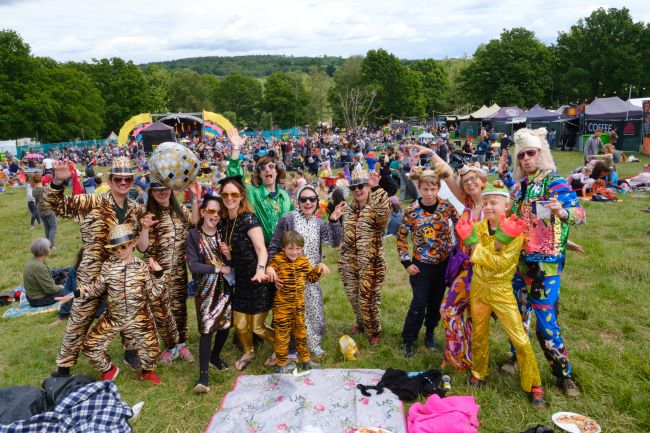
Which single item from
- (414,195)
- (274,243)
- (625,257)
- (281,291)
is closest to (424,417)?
(281,291)

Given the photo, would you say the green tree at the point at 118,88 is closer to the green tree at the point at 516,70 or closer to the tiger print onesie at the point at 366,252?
the green tree at the point at 516,70

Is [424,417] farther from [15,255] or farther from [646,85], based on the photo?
[646,85]

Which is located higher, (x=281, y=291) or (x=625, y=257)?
(x=281, y=291)

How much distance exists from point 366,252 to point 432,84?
76828 millimetres

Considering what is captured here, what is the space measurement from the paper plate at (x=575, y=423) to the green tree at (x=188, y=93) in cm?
8477

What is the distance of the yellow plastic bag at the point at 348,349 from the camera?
194 inches

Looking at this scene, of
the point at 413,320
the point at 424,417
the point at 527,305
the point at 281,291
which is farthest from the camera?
the point at 413,320

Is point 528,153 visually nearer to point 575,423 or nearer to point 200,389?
point 575,423

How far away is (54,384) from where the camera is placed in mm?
4094

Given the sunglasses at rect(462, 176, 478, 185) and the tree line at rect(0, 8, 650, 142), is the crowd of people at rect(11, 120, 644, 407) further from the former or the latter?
the tree line at rect(0, 8, 650, 142)

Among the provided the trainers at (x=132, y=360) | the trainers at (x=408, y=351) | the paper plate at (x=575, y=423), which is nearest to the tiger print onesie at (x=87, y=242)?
the trainers at (x=132, y=360)

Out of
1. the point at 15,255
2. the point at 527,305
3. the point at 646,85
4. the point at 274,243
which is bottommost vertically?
the point at 15,255

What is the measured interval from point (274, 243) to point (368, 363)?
5.32 ft

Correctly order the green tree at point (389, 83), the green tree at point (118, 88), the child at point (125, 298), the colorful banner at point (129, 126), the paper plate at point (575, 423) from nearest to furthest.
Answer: the paper plate at point (575, 423) → the child at point (125, 298) → the colorful banner at point (129, 126) → the green tree at point (118, 88) → the green tree at point (389, 83)
